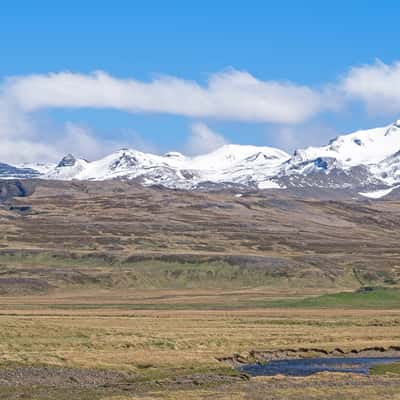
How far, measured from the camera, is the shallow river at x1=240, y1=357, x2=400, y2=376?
7432 cm

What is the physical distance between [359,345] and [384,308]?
181 ft

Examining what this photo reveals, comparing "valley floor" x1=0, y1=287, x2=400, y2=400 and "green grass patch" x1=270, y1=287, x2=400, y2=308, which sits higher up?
"green grass patch" x1=270, y1=287, x2=400, y2=308

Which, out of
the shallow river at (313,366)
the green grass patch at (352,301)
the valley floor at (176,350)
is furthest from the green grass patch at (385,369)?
the green grass patch at (352,301)

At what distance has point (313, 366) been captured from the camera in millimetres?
78125

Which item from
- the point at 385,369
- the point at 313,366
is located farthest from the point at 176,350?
the point at 385,369

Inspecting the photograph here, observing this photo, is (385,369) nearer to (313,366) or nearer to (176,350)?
(313,366)

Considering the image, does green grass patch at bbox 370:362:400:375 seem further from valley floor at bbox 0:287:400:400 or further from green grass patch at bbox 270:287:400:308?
green grass patch at bbox 270:287:400:308

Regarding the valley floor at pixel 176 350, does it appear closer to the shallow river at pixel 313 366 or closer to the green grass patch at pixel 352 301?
the shallow river at pixel 313 366

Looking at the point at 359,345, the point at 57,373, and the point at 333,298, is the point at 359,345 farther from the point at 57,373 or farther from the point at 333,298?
the point at 333,298

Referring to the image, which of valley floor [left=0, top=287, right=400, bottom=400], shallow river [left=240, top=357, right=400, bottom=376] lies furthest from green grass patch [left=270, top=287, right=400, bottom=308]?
shallow river [left=240, top=357, right=400, bottom=376]

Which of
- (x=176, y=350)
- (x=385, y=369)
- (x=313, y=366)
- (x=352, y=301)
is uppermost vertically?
(x=352, y=301)

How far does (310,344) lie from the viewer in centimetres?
8938

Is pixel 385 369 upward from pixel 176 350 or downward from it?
downward

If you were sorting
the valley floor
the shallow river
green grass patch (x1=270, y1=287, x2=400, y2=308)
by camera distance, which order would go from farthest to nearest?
green grass patch (x1=270, y1=287, x2=400, y2=308) → the shallow river → the valley floor
